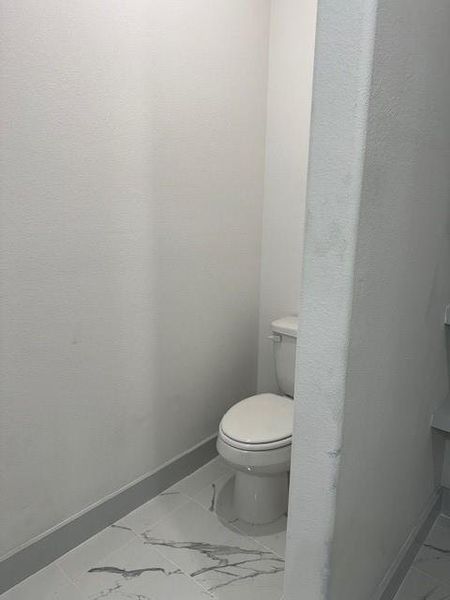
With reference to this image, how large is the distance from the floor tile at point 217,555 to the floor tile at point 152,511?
0.03 m

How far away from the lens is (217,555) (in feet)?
5.68

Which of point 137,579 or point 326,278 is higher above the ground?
point 326,278

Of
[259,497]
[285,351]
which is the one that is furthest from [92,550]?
[285,351]

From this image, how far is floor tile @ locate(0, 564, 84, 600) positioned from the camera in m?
1.53

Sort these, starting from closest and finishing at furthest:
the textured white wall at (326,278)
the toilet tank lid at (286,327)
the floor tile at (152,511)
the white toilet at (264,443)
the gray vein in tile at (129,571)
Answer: the textured white wall at (326,278) < the gray vein in tile at (129,571) < the white toilet at (264,443) < the floor tile at (152,511) < the toilet tank lid at (286,327)

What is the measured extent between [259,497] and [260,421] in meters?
→ 0.30

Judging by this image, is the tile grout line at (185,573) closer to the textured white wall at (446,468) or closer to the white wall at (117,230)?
the white wall at (117,230)

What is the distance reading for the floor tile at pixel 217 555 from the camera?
62.8 inches

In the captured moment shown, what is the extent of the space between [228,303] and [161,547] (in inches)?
40.3

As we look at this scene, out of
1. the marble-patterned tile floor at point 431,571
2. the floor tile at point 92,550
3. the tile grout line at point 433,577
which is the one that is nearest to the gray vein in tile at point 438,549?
the marble-patterned tile floor at point 431,571

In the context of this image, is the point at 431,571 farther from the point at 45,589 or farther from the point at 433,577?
the point at 45,589

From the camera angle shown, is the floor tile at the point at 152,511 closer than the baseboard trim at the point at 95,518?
No

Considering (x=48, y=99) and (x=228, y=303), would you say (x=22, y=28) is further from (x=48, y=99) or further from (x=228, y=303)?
(x=228, y=303)

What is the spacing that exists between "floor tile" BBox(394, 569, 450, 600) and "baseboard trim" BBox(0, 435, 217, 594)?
38.4 inches
